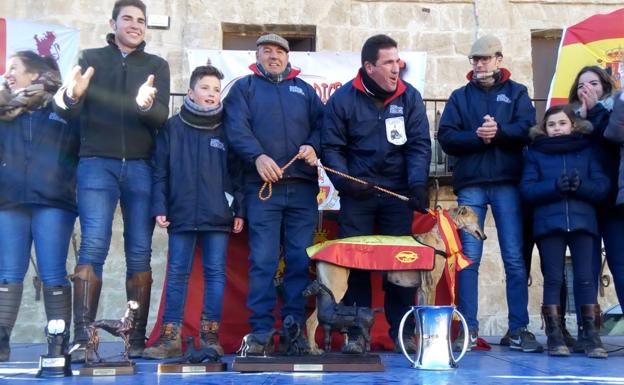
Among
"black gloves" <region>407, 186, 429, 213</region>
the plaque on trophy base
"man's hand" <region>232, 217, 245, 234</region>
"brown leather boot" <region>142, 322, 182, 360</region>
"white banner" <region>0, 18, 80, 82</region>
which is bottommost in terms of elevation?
"brown leather boot" <region>142, 322, 182, 360</region>

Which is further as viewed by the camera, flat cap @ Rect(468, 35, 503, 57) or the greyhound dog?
flat cap @ Rect(468, 35, 503, 57)

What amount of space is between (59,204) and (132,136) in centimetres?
57

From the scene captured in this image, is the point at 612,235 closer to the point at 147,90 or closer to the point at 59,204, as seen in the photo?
the point at 147,90

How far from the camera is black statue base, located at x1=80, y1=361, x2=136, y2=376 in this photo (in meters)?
3.89

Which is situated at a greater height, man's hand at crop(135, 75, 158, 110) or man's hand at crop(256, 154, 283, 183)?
man's hand at crop(135, 75, 158, 110)

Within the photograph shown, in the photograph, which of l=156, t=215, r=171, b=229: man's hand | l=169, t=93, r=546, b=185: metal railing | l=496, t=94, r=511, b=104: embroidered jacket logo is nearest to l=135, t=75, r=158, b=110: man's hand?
l=156, t=215, r=171, b=229: man's hand

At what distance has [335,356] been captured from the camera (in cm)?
403

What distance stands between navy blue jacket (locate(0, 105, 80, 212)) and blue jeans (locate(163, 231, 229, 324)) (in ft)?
2.18

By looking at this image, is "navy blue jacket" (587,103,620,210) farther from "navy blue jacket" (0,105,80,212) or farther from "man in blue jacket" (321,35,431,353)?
"navy blue jacket" (0,105,80,212)

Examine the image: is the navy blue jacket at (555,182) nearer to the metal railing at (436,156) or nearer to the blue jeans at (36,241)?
the blue jeans at (36,241)

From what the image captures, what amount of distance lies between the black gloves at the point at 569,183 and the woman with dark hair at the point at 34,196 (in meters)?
2.83

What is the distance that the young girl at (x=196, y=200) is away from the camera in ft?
16.1

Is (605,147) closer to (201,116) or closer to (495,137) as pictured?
(495,137)

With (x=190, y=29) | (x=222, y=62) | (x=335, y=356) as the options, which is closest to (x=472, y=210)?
(x=335, y=356)
